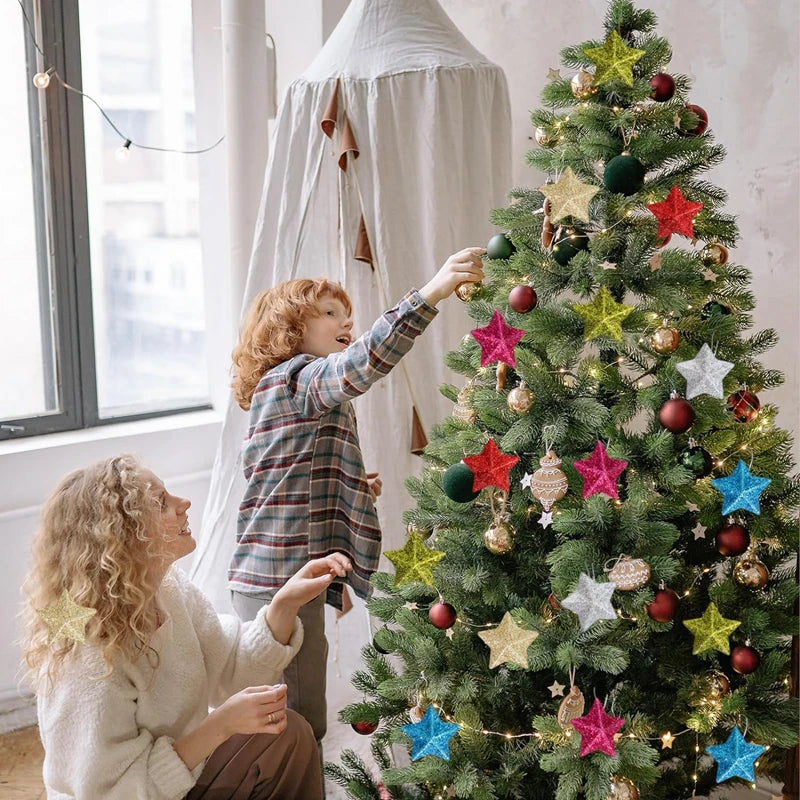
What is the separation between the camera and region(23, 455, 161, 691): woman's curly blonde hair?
57.4 inches

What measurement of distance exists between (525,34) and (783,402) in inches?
46.8

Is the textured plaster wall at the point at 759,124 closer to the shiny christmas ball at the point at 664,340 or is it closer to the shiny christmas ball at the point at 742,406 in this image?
the shiny christmas ball at the point at 742,406

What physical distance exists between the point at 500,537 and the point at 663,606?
0.84ft

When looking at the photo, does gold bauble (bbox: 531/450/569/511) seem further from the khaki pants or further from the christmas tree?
the khaki pants

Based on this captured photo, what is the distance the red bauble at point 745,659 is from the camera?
55.5 inches

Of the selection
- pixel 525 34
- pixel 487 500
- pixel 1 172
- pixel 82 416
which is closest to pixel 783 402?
pixel 487 500

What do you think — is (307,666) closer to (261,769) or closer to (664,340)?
(261,769)

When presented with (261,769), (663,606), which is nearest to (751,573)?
(663,606)

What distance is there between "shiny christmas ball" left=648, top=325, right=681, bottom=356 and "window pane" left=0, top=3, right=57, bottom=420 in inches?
80.5

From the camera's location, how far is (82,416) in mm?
2893

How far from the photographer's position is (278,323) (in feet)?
6.39

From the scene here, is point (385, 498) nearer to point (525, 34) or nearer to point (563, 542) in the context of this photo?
point (563, 542)

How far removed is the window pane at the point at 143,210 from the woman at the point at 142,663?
1.52 metres

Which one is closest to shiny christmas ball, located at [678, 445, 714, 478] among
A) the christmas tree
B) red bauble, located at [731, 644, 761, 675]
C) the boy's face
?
the christmas tree
